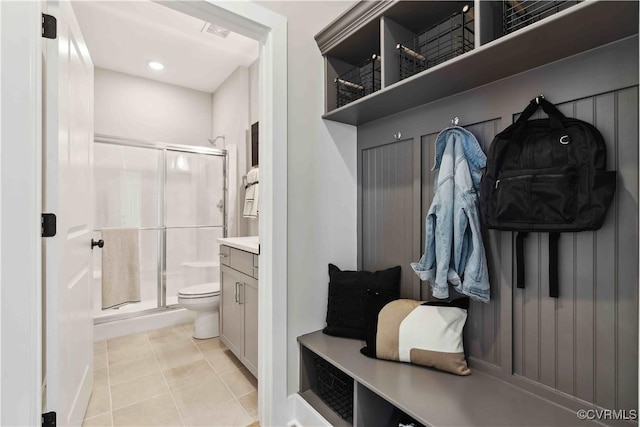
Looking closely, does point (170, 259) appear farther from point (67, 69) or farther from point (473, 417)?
point (473, 417)

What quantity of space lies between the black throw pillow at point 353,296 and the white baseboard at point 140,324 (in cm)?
203

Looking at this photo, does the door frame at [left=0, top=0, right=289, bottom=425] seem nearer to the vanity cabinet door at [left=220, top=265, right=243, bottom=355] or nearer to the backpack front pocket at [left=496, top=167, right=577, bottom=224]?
the vanity cabinet door at [left=220, top=265, right=243, bottom=355]

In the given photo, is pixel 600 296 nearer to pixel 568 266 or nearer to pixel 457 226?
pixel 568 266

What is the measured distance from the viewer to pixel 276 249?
5.11ft

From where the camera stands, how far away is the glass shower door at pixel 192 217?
3.28m

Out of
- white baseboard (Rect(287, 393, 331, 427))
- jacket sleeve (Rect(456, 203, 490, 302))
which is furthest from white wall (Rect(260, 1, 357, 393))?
jacket sleeve (Rect(456, 203, 490, 302))

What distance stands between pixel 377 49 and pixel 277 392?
6.45ft

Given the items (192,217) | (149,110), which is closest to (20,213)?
(192,217)

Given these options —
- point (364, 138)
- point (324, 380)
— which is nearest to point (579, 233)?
point (364, 138)

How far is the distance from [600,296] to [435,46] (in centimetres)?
128

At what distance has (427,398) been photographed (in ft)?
3.73

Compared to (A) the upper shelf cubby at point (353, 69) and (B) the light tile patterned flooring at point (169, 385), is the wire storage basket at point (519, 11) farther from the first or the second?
(B) the light tile patterned flooring at point (169, 385)

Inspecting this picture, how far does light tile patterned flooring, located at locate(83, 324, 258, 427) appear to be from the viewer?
168 centimetres

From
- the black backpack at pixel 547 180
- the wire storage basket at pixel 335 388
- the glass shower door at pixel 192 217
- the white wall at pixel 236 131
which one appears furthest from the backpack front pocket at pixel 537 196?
the glass shower door at pixel 192 217
